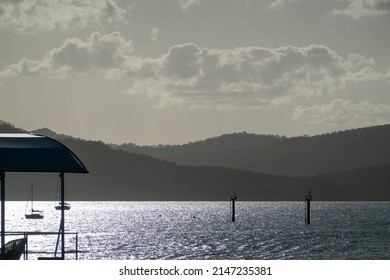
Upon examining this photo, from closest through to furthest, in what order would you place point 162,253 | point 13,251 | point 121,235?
point 13,251, point 162,253, point 121,235

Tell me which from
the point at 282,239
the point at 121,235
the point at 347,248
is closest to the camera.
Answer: the point at 347,248

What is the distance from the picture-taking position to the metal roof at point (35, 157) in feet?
137

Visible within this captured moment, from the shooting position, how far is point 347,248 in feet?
380

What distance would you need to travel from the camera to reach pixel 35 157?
4228 cm

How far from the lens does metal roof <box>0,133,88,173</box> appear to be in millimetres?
41625

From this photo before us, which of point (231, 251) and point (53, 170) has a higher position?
point (53, 170)

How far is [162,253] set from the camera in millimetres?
102812
